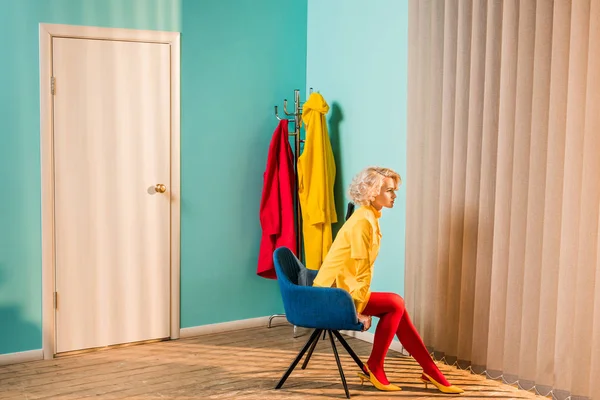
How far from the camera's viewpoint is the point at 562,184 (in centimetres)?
346

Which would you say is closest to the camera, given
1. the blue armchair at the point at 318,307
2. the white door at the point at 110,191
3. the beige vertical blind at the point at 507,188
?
the beige vertical blind at the point at 507,188

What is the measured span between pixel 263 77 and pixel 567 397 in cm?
272

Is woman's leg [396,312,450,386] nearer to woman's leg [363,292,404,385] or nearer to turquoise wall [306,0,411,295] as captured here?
woman's leg [363,292,404,385]

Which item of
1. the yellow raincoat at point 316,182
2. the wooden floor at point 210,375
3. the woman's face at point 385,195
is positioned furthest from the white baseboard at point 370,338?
the woman's face at point 385,195

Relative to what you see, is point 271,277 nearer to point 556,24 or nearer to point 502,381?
point 502,381

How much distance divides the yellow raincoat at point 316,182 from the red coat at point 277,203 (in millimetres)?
92

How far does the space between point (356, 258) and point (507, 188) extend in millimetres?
847

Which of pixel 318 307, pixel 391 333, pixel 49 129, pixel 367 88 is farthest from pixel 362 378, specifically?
pixel 49 129

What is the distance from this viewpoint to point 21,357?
4141mm

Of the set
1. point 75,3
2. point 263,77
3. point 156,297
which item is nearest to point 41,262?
point 156,297

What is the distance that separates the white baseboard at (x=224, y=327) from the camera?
473cm

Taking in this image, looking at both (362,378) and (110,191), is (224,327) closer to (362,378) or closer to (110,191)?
(110,191)

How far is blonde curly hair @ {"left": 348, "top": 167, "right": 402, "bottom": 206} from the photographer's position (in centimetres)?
365

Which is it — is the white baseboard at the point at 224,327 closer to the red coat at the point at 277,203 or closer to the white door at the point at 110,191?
the white door at the point at 110,191
